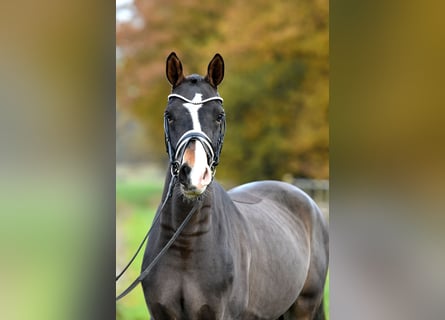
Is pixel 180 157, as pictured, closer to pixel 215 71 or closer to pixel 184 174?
pixel 184 174

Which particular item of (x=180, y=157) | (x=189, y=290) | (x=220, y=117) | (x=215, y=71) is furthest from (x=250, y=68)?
(x=189, y=290)

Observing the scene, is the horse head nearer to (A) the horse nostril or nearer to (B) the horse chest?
(A) the horse nostril

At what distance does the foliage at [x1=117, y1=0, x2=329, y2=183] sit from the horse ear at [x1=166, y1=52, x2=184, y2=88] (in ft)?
1.19

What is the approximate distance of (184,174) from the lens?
1.93 m

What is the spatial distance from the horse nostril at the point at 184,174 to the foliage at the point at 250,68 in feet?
2.17

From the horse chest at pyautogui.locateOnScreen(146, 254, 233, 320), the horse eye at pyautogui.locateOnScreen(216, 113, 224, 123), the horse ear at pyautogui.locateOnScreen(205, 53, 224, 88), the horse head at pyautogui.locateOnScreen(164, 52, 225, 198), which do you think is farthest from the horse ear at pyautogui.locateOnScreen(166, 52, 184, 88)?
the horse chest at pyautogui.locateOnScreen(146, 254, 233, 320)

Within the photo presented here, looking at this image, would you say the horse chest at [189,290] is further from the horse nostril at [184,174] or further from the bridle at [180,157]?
the horse nostril at [184,174]

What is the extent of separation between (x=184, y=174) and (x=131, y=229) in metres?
0.66
